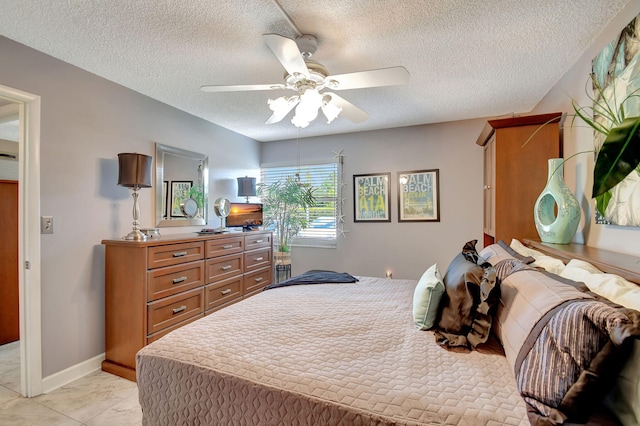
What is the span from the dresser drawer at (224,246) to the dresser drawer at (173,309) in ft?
1.28

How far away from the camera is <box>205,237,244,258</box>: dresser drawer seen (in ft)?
10.00

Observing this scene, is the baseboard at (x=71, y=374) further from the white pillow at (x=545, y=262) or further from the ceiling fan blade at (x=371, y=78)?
the white pillow at (x=545, y=262)

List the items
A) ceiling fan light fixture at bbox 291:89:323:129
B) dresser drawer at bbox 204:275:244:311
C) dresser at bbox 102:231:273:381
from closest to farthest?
1. ceiling fan light fixture at bbox 291:89:323:129
2. dresser at bbox 102:231:273:381
3. dresser drawer at bbox 204:275:244:311

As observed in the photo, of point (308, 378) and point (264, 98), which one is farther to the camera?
point (264, 98)

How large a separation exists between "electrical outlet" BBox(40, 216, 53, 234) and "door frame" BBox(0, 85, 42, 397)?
0.04 metres

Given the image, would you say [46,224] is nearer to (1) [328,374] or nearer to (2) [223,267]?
(2) [223,267]

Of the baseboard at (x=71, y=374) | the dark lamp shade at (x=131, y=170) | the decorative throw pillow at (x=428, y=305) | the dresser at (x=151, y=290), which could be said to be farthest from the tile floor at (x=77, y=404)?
the decorative throw pillow at (x=428, y=305)

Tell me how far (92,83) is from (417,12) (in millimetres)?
2611

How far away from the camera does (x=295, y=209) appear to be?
172 inches

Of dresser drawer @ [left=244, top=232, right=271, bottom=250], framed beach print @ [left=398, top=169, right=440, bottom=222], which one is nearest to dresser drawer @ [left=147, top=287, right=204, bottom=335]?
dresser drawer @ [left=244, top=232, right=271, bottom=250]

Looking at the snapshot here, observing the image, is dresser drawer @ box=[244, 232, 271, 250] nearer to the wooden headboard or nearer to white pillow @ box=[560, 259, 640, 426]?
the wooden headboard

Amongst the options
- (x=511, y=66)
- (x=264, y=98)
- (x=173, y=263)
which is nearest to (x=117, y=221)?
(x=173, y=263)

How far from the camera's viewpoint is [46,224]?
220 cm

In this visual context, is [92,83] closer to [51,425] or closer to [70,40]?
[70,40]
